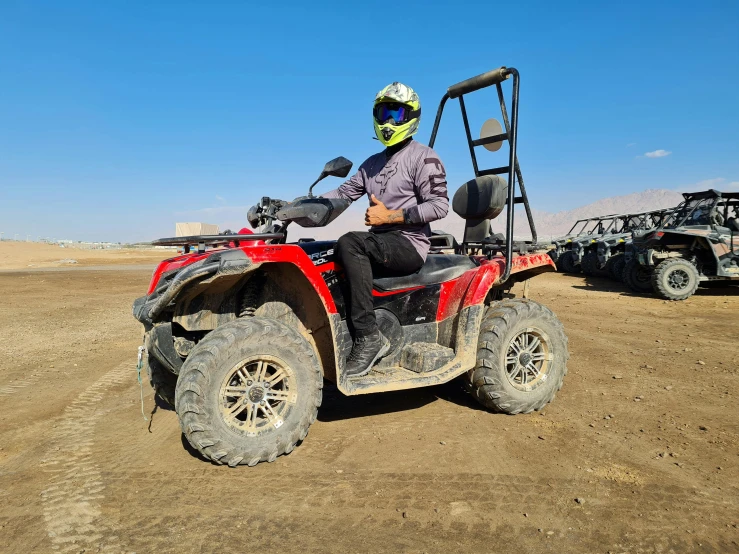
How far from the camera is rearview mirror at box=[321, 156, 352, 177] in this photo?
3576 millimetres

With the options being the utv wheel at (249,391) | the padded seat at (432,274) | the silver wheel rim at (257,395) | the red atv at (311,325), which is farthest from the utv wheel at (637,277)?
the silver wheel rim at (257,395)

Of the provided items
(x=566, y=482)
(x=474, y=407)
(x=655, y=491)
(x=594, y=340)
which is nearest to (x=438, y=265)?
(x=474, y=407)

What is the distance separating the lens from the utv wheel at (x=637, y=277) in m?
13.1

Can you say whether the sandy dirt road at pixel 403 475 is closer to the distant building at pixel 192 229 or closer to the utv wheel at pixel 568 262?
the distant building at pixel 192 229

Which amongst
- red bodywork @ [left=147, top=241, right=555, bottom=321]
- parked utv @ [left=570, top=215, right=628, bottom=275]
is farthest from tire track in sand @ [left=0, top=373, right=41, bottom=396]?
parked utv @ [left=570, top=215, right=628, bottom=275]

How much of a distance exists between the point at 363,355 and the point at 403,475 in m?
0.94

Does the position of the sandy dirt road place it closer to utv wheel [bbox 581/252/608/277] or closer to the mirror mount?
the mirror mount

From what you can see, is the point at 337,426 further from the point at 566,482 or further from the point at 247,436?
the point at 566,482

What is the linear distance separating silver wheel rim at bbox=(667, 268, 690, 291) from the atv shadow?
8737 mm

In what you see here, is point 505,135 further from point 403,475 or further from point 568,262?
point 568,262

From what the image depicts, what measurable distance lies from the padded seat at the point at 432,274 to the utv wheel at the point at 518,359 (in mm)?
459

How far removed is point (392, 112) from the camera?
414cm

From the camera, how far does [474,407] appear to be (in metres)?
4.51

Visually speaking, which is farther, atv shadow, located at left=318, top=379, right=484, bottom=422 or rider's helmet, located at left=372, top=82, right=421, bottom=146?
atv shadow, located at left=318, top=379, right=484, bottom=422
